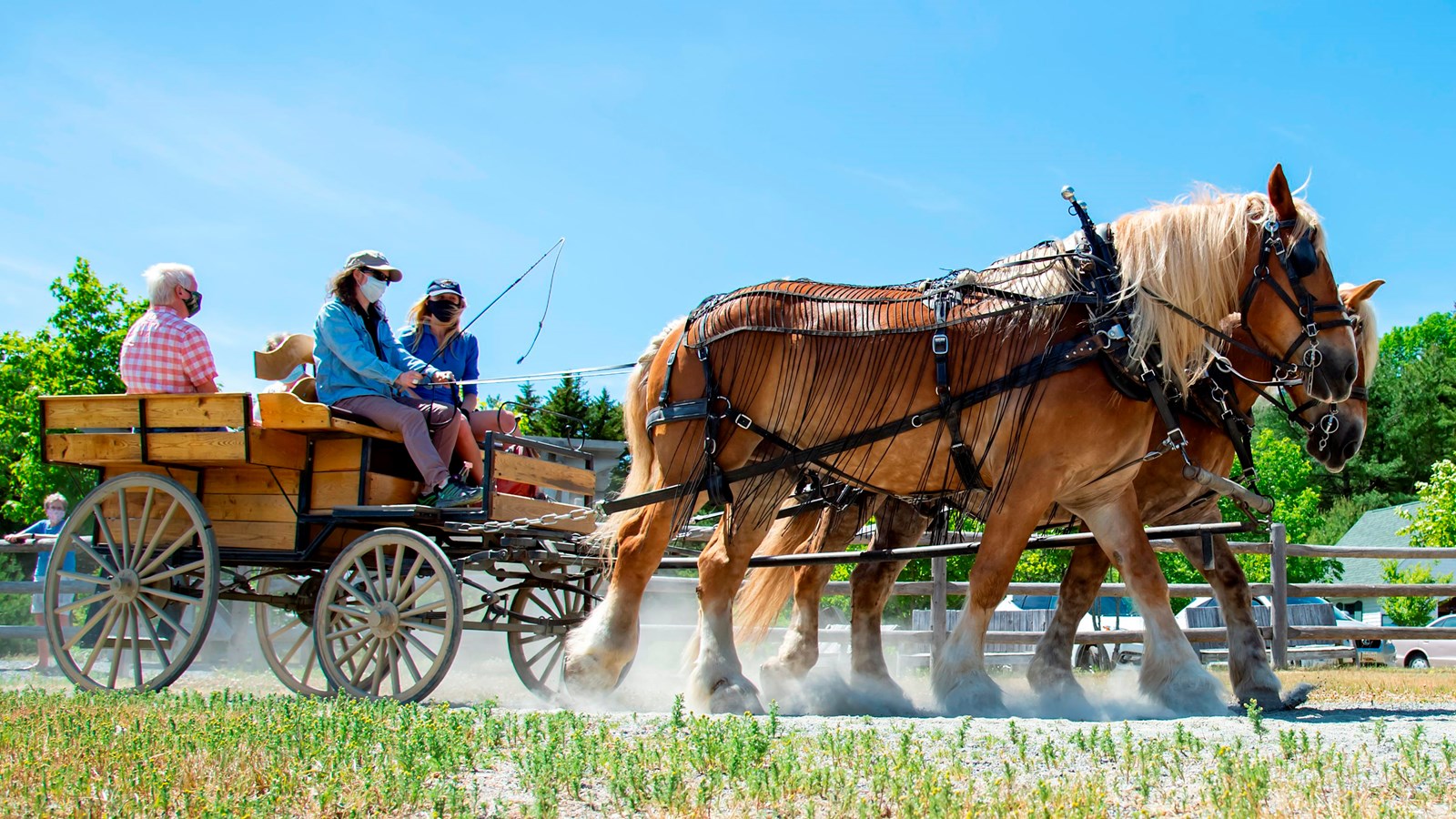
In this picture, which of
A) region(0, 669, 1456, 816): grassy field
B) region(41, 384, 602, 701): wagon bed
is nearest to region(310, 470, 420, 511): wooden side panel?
region(41, 384, 602, 701): wagon bed

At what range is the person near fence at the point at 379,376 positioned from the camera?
6.10 metres

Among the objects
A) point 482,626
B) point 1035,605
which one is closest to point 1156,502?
point 482,626

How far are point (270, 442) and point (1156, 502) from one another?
185 inches

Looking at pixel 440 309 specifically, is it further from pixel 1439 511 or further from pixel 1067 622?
pixel 1439 511

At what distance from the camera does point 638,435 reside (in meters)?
6.41

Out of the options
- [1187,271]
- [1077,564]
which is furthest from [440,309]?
[1187,271]

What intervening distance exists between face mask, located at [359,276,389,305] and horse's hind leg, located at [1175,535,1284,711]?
4648mm

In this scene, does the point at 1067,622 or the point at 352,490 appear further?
the point at 1067,622

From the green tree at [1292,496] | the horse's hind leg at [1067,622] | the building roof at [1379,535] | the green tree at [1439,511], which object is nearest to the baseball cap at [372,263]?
the horse's hind leg at [1067,622]

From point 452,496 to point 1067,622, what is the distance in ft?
11.1

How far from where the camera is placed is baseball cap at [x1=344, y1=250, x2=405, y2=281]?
6.49 meters

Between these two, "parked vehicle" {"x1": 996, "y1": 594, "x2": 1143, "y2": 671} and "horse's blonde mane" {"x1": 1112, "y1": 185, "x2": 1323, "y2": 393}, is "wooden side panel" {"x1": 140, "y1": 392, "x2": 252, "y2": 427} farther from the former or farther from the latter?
A: "parked vehicle" {"x1": 996, "y1": 594, "x2": 1143, "y2": 671}

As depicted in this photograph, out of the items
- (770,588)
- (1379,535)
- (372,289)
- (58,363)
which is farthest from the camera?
(1379,535)

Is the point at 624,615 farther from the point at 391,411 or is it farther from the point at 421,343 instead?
the point at 421,343
